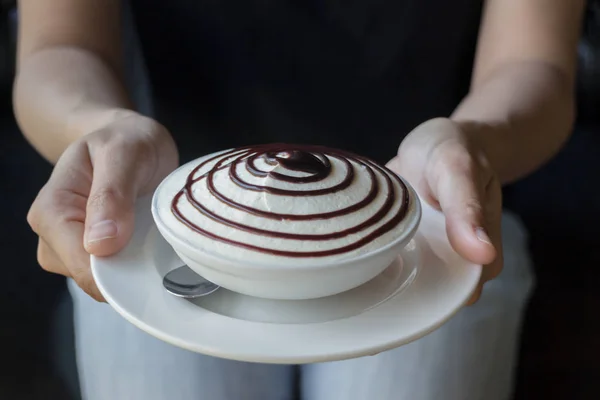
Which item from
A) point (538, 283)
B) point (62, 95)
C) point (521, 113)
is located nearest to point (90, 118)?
point (62, 95)

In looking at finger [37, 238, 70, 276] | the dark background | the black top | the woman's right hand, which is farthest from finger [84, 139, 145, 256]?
the dark background

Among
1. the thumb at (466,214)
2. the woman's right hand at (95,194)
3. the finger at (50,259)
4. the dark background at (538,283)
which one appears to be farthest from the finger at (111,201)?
the dark background at (538,283)

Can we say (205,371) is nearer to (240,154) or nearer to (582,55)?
(240,154)

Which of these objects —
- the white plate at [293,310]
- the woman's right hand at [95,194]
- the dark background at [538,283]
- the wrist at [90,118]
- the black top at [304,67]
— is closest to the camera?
the white plate at [293,310]

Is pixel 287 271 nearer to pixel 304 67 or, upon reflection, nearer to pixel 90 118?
pixel 90 118

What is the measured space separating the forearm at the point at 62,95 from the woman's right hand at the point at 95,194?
13cm

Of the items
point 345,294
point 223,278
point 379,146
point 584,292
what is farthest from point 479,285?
point 584,292

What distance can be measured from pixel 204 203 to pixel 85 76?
1.51ft

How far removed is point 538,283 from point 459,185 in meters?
0.96

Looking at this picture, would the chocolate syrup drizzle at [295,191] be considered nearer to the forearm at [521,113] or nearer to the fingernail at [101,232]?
the fingernail at [101,232]

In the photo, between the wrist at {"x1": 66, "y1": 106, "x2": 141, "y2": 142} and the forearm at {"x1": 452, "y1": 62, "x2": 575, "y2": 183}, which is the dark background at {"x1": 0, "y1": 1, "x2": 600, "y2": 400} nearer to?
the forearm at {"x1": 452, "y1": 62, "x2": 575, "y2": 183}

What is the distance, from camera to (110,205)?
0.61 meters

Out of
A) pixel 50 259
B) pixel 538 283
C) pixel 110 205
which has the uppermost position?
pixel 110 205

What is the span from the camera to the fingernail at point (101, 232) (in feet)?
1.90
